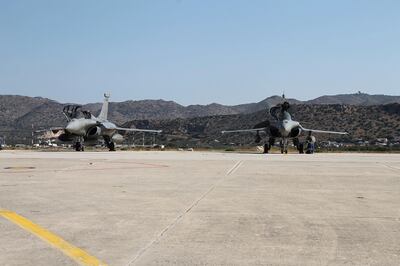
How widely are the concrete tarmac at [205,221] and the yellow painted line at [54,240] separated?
8 centimetres

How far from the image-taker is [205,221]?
7891 mm

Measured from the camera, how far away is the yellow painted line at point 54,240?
18.6 feet

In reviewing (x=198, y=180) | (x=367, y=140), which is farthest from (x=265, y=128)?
(x=367, y=140)

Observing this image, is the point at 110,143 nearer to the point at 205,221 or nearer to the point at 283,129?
the point at 283,129

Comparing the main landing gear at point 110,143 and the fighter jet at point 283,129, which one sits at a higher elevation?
the fighter jet at point 283,129

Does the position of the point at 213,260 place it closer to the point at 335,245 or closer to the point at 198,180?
the point at 335,245

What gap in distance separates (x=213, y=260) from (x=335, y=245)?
1648 mm

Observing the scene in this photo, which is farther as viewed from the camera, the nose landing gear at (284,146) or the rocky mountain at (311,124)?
the rocky mountain at (311,124)

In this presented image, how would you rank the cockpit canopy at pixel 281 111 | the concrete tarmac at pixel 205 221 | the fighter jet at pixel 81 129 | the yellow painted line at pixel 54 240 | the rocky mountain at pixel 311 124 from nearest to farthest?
1. the yellow painted line at pixel 54 240
2. the concrete tarmac at pixel 205 221
3. the fighter jet at pixel 81 129
4. the cockpit canopy at pixel 281 111
5. the rocky mountain at pixel 311 124

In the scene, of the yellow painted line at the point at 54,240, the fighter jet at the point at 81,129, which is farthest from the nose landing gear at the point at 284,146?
the yellow painted line at the point at 54,240

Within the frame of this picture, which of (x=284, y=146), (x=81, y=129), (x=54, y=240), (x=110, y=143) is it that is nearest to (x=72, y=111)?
(x=81, y=129)

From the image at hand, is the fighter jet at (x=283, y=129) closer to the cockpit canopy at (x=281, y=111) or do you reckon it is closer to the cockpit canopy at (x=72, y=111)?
the cockpit canopy at (x=281, y=111)

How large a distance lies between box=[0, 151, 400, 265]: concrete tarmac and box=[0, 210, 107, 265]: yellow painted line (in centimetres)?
8

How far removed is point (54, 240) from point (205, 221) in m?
2.29
